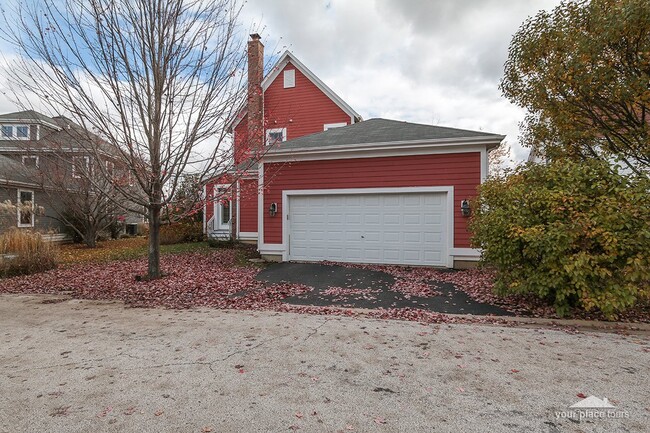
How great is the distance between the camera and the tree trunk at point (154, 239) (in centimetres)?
777

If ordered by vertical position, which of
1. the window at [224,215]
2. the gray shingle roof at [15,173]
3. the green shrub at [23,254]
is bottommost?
the green shrub at [23,254]

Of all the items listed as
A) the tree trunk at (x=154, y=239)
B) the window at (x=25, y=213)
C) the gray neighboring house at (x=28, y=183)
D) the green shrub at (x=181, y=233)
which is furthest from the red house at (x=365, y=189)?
the window at (x=25, y=213)

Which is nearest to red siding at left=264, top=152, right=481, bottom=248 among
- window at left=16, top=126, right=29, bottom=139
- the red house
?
the red house

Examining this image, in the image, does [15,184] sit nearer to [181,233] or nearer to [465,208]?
[181,233]

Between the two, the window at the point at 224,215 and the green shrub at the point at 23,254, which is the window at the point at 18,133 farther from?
the window at the point at 224,215

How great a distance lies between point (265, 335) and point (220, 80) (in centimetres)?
544

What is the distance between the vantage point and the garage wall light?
360 inches

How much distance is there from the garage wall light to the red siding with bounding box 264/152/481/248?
0.10 meters

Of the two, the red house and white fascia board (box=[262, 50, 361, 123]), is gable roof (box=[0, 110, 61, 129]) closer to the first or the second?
the red house

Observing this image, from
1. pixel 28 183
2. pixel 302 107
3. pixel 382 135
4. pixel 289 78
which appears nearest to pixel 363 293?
pixel 382 135

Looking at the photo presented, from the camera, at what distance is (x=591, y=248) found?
5.01 meters

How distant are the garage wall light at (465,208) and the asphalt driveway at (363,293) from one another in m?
2.56

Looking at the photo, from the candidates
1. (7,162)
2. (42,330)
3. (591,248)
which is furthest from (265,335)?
(7,162)

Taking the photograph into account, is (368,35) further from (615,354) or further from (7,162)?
(7,162)
